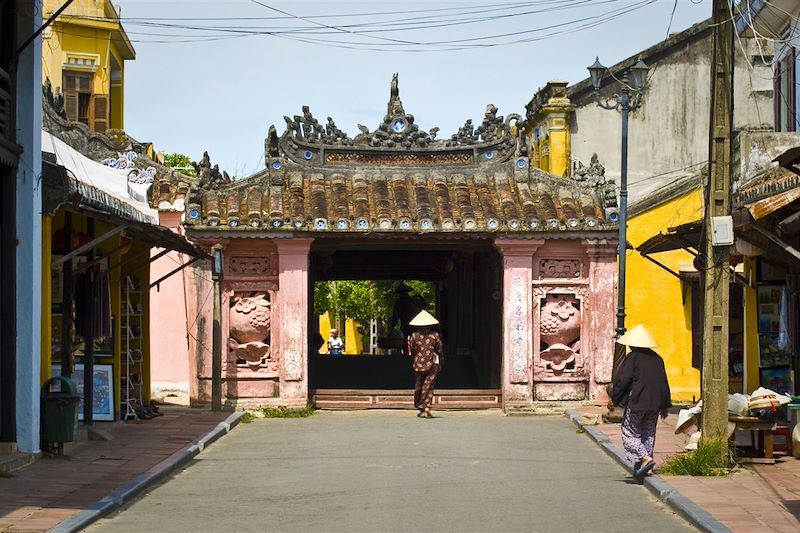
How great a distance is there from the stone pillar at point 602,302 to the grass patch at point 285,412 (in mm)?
5299

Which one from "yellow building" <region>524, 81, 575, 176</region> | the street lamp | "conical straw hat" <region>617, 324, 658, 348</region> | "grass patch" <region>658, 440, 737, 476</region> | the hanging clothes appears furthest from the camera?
"yellow building" <region>524, 81, 575, 176</region>

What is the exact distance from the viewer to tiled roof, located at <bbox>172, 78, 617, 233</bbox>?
23875 millimetres

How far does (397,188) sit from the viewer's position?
82.7ft

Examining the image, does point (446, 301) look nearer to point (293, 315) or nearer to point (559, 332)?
point (559, 332)

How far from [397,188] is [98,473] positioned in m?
11.7

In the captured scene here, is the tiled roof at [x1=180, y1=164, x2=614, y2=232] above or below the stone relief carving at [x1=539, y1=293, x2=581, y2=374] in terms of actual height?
above

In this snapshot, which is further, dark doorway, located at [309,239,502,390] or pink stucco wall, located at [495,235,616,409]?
dark doorway, located at [309,239,502,390]

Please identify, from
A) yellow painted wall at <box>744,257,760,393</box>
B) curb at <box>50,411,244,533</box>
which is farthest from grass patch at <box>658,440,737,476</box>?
yellow painted wall at <box>744,257,760,393</box>

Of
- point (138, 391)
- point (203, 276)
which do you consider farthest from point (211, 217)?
point (138, 391)

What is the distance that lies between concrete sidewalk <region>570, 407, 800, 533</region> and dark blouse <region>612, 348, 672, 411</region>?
840 mm

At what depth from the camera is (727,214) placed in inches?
580

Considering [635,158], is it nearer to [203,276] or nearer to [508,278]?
[508,278]

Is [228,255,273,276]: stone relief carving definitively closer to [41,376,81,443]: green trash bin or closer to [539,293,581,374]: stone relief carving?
[539,293,581,374]: stone relief carving

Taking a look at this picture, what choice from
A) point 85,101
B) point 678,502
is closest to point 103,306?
point 678,502
